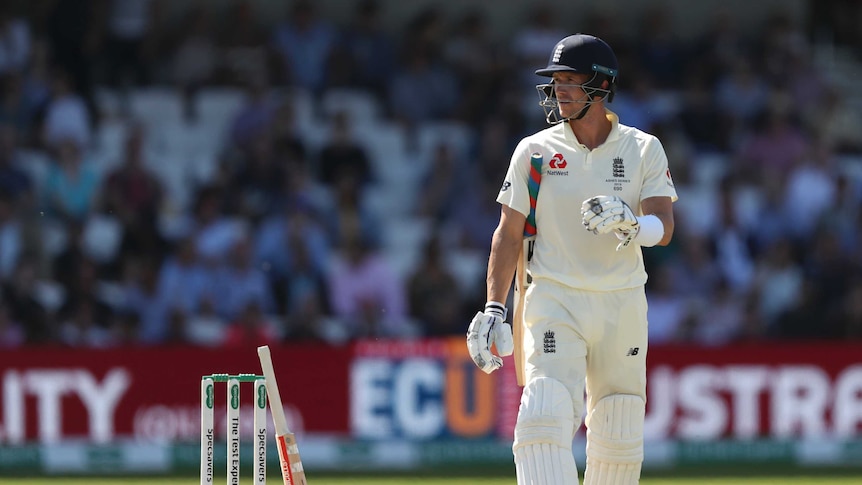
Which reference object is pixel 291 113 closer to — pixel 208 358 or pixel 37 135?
pixel 37 135

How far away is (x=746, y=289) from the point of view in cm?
1090

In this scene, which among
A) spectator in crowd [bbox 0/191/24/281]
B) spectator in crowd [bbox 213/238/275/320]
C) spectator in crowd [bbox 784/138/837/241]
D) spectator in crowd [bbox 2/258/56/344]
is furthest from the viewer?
spectator in crowd [bbox 784/138/837/241]

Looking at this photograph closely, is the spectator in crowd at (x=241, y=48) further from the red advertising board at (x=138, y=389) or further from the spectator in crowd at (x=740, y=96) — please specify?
the spectator in crowd at (x=740, y=96)

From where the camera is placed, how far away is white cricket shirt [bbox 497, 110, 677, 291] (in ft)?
17.7

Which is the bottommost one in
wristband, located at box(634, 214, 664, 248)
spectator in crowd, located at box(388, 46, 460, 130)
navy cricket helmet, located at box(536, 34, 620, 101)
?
wristband, located at box(634, 214, 664, 248)

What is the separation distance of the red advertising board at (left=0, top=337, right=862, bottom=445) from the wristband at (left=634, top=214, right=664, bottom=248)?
13.0ft

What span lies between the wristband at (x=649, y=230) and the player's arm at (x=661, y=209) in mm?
114

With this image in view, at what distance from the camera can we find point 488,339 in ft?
17.2

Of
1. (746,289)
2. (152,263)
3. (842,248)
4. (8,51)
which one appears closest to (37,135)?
(8,51)

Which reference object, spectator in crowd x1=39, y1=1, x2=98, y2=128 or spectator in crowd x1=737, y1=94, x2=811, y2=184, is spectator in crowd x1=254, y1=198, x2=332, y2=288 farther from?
spectator in crowd x1=737, y1=94, x2=811, y2=184

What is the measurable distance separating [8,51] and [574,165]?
24.2 ft

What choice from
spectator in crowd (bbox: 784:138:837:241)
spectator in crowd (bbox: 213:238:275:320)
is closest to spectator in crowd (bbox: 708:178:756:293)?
spectator in crowd (bbox: 784:138:837:241)

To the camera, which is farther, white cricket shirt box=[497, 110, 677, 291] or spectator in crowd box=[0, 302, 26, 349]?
spectator in crowd box=[0, 302, 26, 349]

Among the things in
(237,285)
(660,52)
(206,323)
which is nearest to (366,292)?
(237,285)
